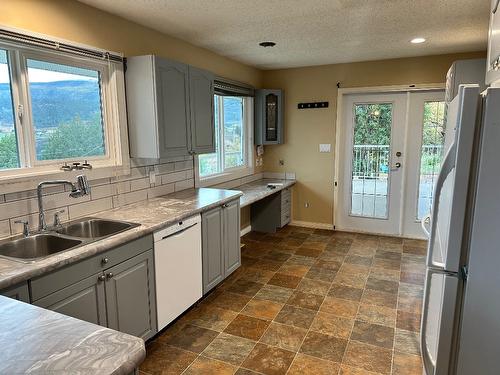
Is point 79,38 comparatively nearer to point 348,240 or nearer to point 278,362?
point 278,362

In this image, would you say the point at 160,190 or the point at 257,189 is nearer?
→ the point at 160,190

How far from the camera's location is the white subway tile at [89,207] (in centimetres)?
251

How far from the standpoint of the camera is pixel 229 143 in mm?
4746

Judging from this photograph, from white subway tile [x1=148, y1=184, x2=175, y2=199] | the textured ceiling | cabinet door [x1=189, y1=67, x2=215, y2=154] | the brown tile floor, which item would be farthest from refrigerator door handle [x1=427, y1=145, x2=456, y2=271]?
white subway tile [x1=148, y1=184, x2=175, y2=199]

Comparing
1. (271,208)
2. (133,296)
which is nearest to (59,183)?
(133,296)

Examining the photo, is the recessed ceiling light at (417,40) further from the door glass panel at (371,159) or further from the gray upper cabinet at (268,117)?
the gray upper cabinet at (268,117)

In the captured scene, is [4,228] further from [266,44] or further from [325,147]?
[325,147]

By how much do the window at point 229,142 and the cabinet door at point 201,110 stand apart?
1.68ft

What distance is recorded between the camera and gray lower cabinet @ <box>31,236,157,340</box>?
5.72ft

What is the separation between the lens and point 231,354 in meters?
2.40

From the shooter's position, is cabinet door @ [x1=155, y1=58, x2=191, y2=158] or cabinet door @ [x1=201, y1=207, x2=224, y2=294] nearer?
cabinet door @ [x1=155, y1=58, x2=191, y2=158]

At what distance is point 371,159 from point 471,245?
380 cm

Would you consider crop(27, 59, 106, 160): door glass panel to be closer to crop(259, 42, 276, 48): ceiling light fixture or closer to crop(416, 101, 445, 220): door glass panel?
crop(259, 42, 276, 48): ceiling light fixture

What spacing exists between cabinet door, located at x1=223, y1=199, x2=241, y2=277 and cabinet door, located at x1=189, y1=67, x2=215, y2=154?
2.13 ft
